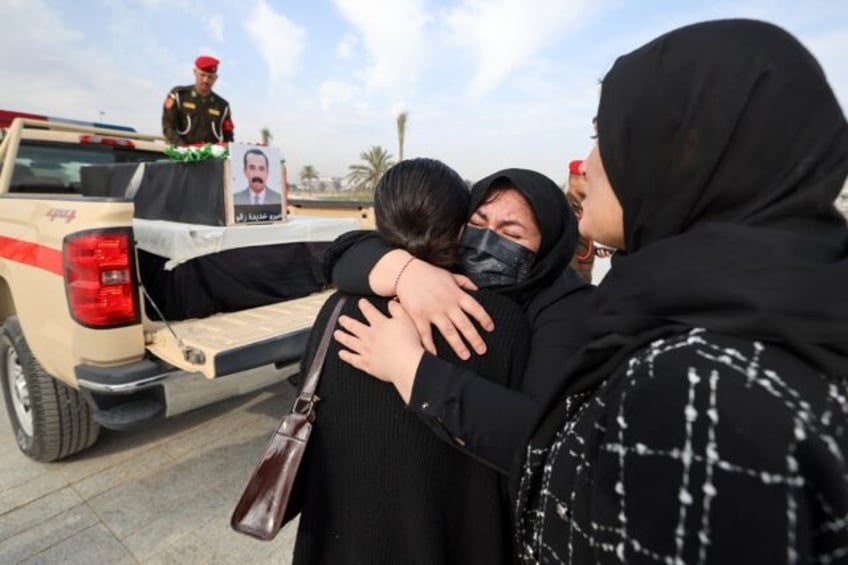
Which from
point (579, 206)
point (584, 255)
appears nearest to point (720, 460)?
point (579, 206)

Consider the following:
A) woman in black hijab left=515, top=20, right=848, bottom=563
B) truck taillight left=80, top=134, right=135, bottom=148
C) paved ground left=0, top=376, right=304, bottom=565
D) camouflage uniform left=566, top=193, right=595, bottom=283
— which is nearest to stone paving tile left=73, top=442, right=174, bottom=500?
paved ground left=0, top=376, right=304, bottom=565

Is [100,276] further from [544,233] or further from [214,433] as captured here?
[544,233]

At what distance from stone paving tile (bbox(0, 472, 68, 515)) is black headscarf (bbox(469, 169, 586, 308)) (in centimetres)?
308

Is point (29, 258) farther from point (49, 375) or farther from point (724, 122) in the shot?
point (724, 122)

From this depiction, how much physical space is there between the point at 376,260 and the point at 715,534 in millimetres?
869

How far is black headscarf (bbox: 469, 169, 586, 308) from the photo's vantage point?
4.01 ft

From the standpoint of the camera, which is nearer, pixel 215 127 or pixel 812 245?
pixel 812 245

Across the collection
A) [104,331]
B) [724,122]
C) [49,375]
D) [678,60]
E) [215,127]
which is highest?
[215,127]

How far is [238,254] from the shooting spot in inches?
135

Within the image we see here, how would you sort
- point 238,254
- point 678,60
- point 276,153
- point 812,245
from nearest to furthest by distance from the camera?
point 812,245
point 678,60
point 238,254
point 276,153

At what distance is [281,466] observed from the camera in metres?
1.20

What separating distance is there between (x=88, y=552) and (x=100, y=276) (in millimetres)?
1342

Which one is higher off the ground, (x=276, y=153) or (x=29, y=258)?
(x=276, y=153)

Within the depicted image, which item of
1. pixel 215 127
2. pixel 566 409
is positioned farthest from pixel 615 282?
pixel 215 127
